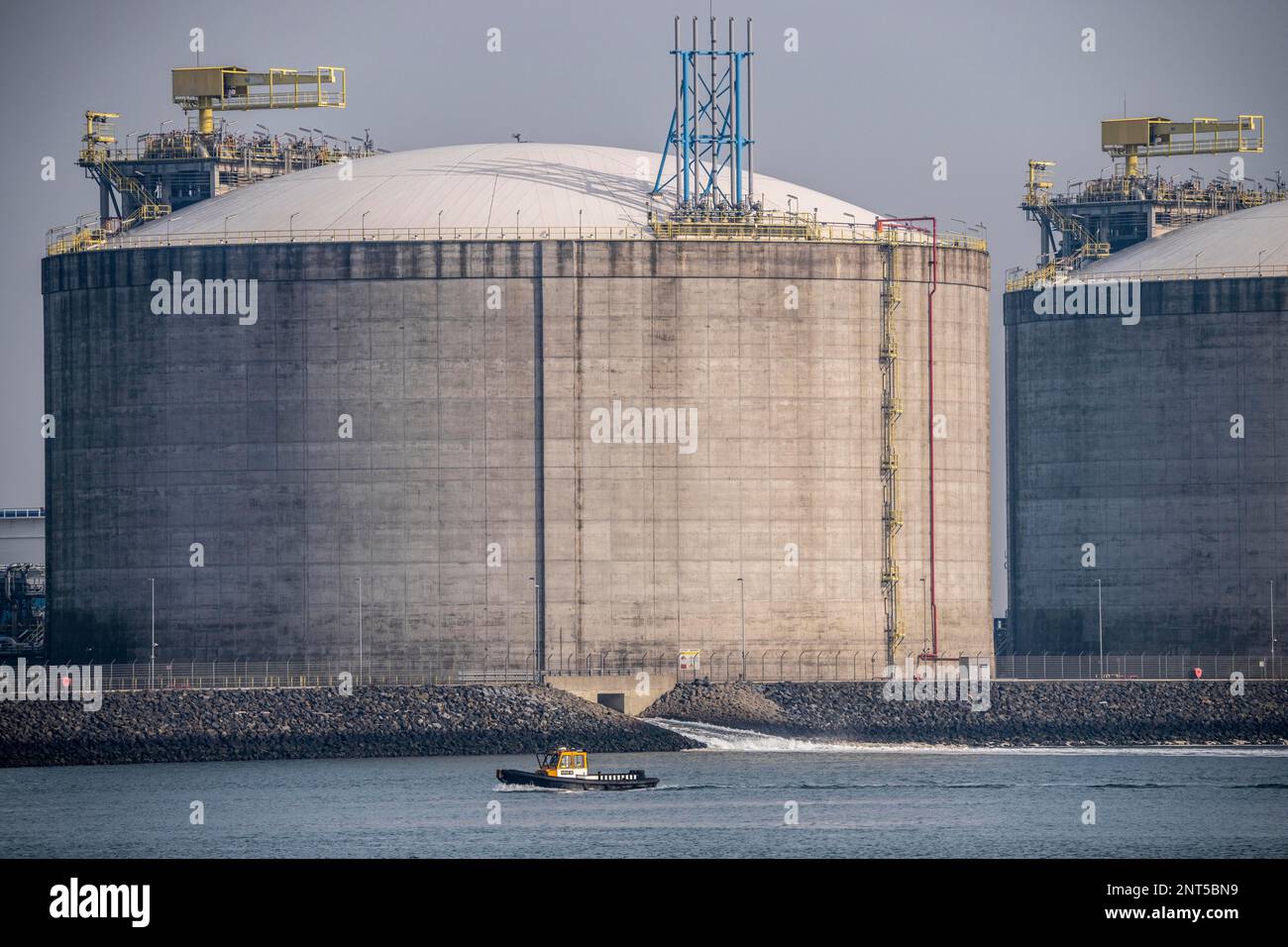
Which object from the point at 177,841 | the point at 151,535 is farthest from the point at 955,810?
the point at 151,535

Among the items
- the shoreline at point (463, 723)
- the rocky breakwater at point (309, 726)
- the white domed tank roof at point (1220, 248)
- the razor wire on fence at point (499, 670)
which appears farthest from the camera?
the white domed tank roof at point (1220, 248)

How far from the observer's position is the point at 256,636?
9269 centimetres

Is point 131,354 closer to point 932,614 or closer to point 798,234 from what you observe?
point 798,234

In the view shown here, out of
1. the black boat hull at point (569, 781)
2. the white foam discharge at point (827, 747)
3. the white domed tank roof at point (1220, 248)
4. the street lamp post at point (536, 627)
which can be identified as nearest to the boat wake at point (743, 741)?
the white foam discharge at point (827, 747)

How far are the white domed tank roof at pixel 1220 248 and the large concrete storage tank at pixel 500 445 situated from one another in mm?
18590

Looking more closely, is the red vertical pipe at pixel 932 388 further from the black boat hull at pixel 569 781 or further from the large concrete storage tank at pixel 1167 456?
the black boat hull at pixel 569 781

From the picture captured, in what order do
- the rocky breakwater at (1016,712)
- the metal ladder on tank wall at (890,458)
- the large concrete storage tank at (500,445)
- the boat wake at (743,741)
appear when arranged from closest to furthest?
the boat wake at (743,741) < the rocky breakwater at (1016,712) < the large concrete storage tank at (500,445) < the metal ladder on tank wall at (890,458)

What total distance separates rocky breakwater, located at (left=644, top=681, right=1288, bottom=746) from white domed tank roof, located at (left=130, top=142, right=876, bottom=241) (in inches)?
692

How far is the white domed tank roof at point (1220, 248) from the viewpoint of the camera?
353ft

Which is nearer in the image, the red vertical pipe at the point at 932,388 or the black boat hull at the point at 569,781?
the black boat hull at the point at 569,781

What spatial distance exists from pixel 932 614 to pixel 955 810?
2582 cm

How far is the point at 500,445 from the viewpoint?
9188 centimetres
